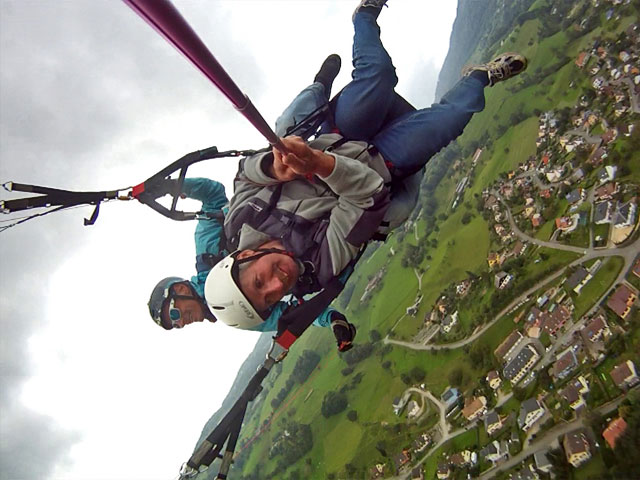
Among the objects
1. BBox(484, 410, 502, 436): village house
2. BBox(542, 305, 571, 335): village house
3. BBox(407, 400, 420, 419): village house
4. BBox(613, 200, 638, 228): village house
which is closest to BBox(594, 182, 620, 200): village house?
BBox(613, 200, 638, 228): village house

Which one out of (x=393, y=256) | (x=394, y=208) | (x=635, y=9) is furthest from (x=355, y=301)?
(x=394, y=208)

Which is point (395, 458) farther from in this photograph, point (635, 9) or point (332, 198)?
point (635, 9)

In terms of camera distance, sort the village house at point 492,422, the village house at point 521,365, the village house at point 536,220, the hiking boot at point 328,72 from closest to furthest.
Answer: the hiking boot at point 328,72 < the village house at point 492,422 < the village house at point 521,365 < the village house at point 536,220

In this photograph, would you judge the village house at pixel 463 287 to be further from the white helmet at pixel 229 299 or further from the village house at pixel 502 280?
the white helmet at pixel 229 299

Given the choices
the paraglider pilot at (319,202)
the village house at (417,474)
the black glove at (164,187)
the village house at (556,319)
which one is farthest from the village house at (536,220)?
the black glove at (164,187)

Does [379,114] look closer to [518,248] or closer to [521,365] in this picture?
[521,365]

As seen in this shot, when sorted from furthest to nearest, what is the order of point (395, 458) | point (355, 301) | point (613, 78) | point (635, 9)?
point (355, 301)
point (635, 9)
point (613, 78)
point (395, 458)

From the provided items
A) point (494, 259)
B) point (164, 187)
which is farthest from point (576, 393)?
point (164, 187)

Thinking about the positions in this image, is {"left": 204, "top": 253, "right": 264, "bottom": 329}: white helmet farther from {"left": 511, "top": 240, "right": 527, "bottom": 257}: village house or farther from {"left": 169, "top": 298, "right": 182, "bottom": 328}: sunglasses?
{"left": 511, "top": 240, "right": 527, "bottom": 257}: village house
